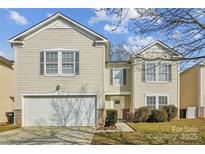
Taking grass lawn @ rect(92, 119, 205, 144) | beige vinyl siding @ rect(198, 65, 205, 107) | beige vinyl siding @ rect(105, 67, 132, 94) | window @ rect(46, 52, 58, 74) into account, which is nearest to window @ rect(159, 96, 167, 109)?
beige vinyl siding @ rect(105, 67, 132, 94)

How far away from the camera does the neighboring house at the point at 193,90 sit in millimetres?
25297

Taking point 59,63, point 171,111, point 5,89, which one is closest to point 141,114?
point 171,111

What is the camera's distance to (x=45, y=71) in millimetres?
20250

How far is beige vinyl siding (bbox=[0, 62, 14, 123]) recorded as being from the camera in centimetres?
2298

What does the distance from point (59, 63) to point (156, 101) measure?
7.91 metres

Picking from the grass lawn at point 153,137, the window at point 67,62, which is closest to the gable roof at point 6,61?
the window at point 67,62

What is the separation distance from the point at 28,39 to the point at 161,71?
29.3 feet

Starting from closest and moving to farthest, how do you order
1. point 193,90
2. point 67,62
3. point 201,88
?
point 67,62 → point 201,88 → point 193,90

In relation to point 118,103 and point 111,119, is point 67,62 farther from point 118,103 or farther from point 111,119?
→ point 118,103

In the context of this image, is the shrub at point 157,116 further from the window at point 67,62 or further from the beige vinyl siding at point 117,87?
the window at point 67,62

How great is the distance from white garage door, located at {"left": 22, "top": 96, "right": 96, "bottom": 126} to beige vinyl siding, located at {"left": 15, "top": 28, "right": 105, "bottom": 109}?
533 millimetres

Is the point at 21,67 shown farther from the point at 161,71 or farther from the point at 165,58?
the point at 165,58

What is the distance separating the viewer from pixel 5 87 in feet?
77.5
